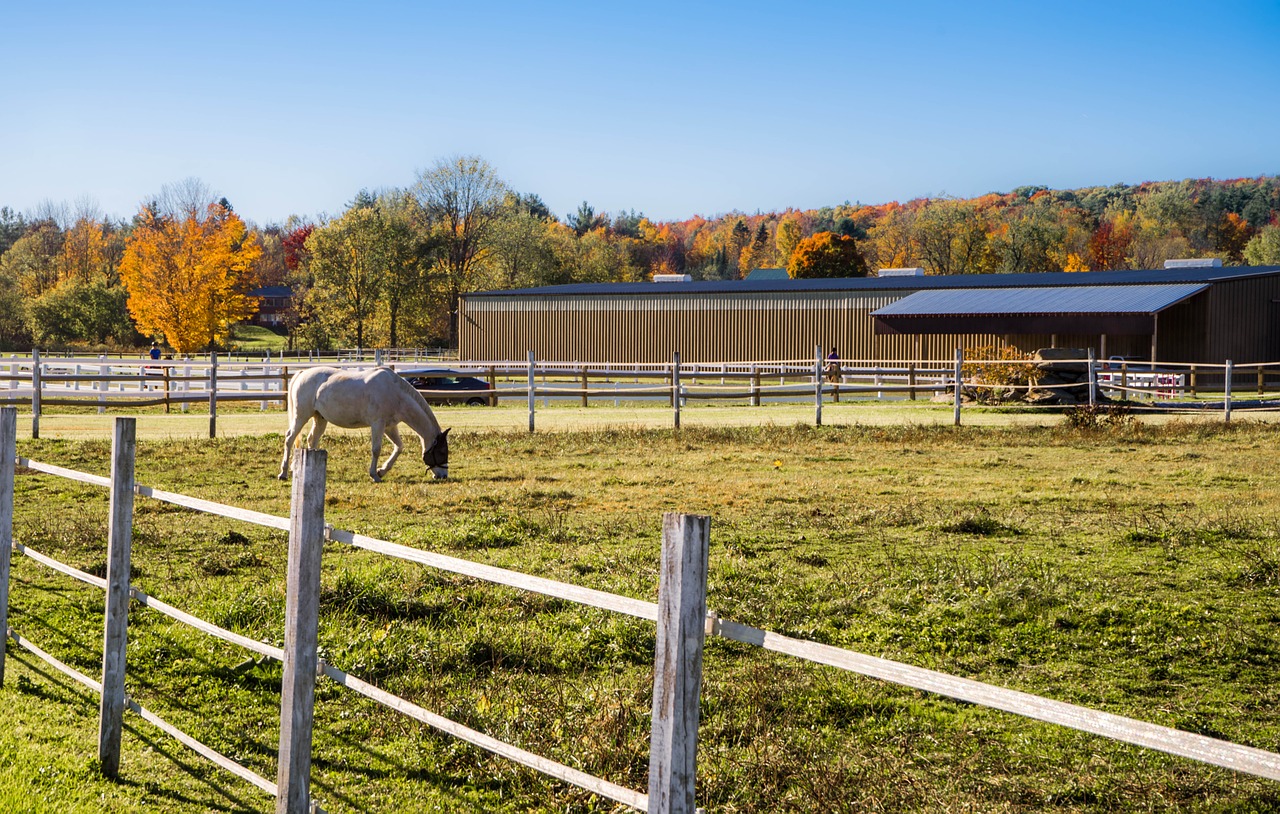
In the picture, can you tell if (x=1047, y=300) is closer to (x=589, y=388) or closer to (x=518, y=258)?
(x=589, y=388)

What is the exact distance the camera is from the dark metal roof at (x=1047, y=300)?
4056cm

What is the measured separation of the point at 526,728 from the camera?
5051mm

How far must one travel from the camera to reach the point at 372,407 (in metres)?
14.2

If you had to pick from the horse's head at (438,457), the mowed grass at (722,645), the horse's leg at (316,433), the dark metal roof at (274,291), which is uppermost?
the dark metal roof at (274,291)

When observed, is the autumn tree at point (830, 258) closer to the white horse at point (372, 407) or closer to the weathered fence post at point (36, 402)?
the weathered fence post at point (36, 402)

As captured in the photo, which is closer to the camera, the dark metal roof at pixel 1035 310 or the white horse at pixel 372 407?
the white horse at pixel 372 407

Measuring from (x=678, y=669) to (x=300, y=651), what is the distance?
66.6 inches

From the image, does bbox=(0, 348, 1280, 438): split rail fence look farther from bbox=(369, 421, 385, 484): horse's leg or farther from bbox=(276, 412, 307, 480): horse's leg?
bbox=(369, 421, 385, 484): horse's leg

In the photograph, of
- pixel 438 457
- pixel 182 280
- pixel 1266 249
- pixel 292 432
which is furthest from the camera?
pixel 1266 249

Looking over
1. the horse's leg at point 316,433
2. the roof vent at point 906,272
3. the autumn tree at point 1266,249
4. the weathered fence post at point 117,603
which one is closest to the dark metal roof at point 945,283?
the roof vent at point 906,272

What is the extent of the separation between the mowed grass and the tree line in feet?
160

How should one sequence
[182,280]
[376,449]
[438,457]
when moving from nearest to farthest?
[376,449] < [438,457] < [182,280]

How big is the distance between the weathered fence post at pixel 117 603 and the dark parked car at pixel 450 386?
23367mm

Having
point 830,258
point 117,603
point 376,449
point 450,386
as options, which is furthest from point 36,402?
point 830,258
